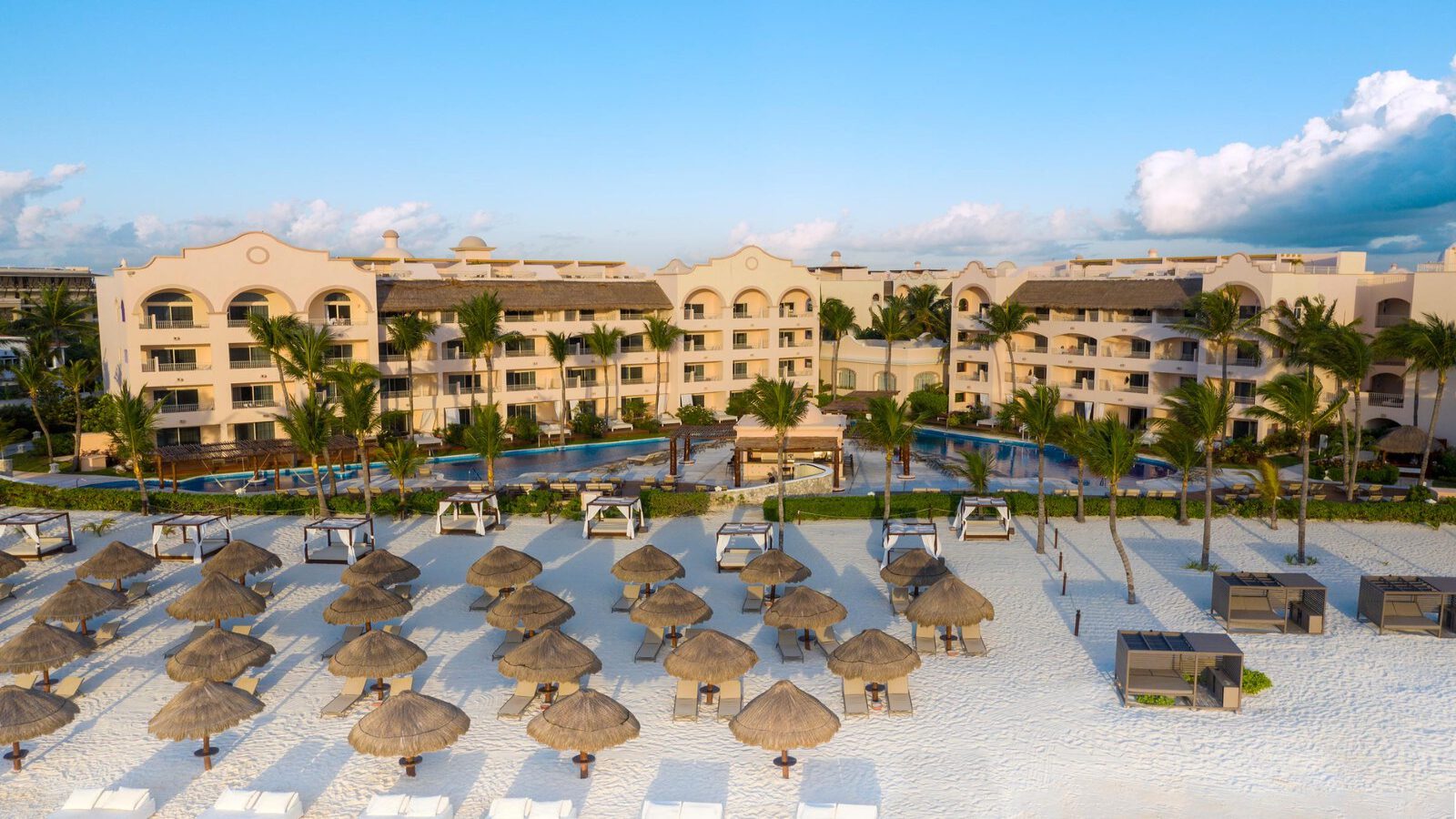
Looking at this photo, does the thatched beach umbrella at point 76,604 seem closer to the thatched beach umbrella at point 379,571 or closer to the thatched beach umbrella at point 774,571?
the thatched beach umbrella at point 379,571

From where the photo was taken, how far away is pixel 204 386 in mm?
45594

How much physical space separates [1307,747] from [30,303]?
61.6m

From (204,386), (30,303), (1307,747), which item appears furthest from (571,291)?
(1307,747)

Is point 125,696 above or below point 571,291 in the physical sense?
below

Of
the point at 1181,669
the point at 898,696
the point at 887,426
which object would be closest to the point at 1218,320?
the point at 887,426

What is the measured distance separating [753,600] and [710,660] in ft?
20.5

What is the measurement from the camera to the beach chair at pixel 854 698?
1892cm

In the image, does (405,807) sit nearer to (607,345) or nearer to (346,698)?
(346,698)

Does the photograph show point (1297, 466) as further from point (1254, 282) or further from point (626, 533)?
point (626, 533)

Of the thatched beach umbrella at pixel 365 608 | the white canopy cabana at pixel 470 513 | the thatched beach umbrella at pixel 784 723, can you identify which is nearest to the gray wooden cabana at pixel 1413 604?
the thatched beach umbrella at pixel 784 723

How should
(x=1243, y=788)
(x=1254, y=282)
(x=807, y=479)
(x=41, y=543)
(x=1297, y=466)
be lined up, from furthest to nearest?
(x=1254, y=282)
(x=1297, y=466)
(x=807, y=479)
(x=41, y=543)
(x=1243, y=788)

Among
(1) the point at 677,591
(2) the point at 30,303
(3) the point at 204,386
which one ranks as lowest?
(1) the point at 677,591

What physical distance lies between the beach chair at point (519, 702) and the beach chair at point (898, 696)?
700cm

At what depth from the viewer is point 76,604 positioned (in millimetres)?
22016
